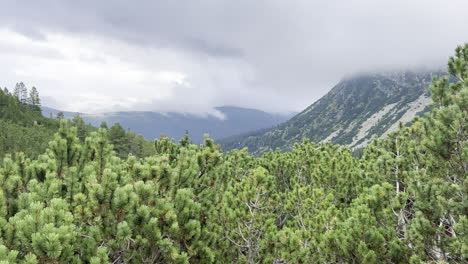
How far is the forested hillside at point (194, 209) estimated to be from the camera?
497cm

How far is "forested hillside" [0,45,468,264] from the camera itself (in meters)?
4.97

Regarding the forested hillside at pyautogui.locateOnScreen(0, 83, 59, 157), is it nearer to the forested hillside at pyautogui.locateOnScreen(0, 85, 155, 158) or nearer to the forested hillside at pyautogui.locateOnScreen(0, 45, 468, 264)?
the forested hillside at pyautogui.locateOnScreen(0, 85, 155, 158)

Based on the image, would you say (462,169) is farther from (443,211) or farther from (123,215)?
(123,215)

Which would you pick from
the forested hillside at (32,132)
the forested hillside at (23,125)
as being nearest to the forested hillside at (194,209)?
the forested hillside at (32,132)

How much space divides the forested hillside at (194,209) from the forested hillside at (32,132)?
127 feet

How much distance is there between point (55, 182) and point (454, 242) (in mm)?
9405

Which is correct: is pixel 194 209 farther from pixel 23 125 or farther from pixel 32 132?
pixel 23 125

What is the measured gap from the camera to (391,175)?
35.5 ft

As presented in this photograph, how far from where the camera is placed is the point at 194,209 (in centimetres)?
658

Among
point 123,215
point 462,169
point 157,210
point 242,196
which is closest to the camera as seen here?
point 123,215

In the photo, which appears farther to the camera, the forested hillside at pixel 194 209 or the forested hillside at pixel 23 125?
the forested hillside at pixel 23 125

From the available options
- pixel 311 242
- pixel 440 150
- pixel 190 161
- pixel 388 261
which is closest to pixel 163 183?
pixel 190 161

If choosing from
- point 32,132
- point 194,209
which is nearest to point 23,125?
point 32,132

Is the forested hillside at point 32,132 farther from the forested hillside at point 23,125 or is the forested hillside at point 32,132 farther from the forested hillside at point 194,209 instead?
the forested hillside at point 194,209
